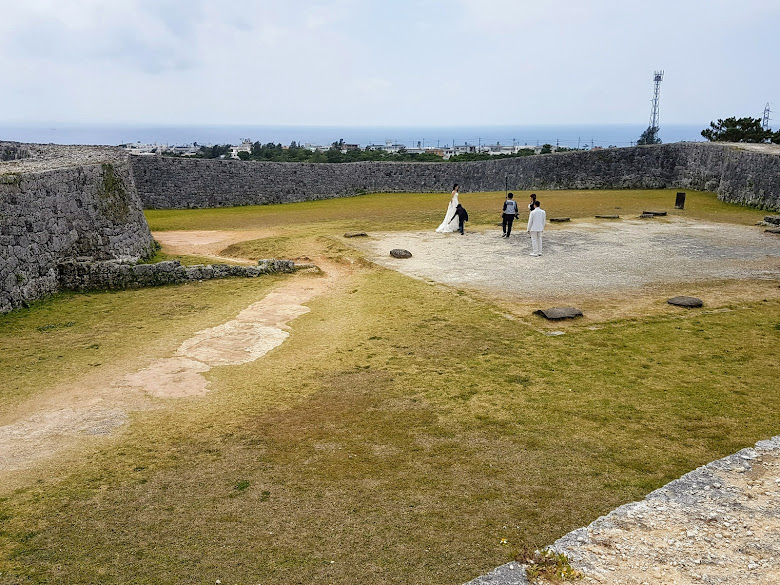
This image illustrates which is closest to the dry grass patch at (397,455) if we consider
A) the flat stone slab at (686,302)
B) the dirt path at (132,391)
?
the dirt path at (132,391)

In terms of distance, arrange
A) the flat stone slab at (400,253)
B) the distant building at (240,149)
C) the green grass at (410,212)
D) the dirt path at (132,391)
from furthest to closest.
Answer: the distant building at (240,149) < the green grass at (410,212) < the flat stone slab at (400,253) < the dirt path at (132,391)

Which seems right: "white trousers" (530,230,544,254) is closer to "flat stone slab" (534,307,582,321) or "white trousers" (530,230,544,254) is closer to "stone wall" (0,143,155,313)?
"flat stone slab" (534,307,582,321)

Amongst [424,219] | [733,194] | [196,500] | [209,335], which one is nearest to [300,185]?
[424,219]

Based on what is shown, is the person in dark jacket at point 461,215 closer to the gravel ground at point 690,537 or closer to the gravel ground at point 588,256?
the gravel ground at point 588,256

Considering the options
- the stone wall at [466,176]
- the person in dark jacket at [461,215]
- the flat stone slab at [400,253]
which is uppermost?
the stone wall at [466,176]

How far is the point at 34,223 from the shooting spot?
43.7 ft

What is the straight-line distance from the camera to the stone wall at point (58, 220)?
1246cm

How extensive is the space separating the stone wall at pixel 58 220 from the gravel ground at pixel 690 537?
1151 cm

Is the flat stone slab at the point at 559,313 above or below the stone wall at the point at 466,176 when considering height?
below

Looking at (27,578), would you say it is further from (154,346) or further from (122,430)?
(154,346)

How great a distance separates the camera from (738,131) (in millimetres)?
37750

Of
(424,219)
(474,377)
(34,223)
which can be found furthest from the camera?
(424,219)

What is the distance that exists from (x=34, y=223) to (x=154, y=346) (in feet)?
17.5

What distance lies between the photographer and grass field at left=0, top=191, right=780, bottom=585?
506 centimetres
